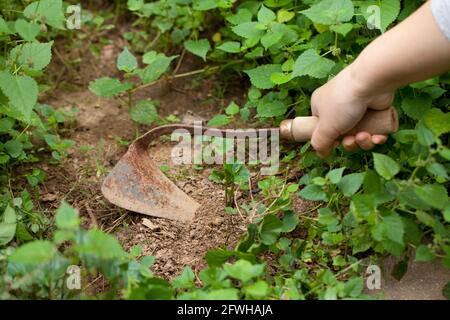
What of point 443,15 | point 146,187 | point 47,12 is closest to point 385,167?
point 443,15

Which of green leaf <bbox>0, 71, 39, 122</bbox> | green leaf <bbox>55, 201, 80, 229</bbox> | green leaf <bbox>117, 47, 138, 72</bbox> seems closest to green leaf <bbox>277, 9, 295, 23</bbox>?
green leaf <bbox>117, 47, 138, 72</bbox>

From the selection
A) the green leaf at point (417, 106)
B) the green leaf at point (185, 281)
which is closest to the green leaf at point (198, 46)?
the green leaf at point (417, 106)

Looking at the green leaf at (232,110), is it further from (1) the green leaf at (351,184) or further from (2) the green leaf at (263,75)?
(1) the green leaf at (351,184)

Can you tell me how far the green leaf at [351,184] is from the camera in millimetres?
1350

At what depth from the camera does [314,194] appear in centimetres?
140

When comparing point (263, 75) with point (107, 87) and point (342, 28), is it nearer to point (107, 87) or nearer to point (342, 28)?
point (342, 28)

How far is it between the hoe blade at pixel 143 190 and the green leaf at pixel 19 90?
316 mm

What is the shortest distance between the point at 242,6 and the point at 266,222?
78 cm

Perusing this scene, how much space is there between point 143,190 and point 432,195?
2.56 feet

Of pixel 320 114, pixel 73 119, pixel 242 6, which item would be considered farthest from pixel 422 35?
pixel 73 119

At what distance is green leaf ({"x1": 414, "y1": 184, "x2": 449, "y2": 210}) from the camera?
122 centimetres

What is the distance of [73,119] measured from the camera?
196cm

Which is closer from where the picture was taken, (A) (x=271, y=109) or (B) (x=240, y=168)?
(B) (x=240, y=168)

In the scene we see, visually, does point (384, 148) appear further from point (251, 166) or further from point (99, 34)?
point (99, 34)
